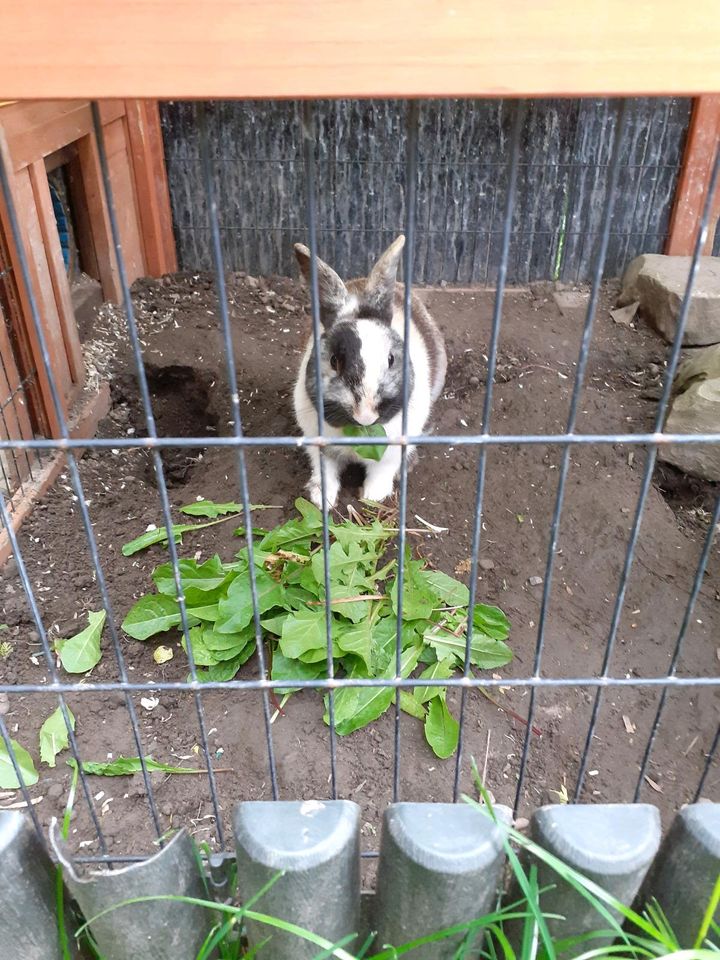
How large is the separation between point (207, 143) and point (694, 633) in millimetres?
2444

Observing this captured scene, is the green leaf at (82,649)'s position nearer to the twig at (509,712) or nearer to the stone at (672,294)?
the twig at (509,712)

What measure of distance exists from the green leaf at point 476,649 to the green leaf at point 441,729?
0.60ft

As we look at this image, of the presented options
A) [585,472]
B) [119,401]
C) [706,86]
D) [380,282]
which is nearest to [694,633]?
[585,472]

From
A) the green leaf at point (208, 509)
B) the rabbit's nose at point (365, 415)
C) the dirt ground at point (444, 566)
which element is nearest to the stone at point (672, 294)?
the dirt ground at point (444, 566)

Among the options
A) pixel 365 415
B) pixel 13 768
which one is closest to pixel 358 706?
pixel 13 768

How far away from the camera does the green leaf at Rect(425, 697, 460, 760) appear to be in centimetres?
227

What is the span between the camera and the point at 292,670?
94.7 inches

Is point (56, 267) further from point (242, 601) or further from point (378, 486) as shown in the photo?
point (242, 601)

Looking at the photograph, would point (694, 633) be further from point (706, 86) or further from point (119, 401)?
point (119, 401)

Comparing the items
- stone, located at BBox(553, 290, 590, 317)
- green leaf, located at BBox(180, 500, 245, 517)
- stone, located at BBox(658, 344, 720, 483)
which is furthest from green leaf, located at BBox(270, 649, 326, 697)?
stone, located at BBox(553, 290, 590, 317)

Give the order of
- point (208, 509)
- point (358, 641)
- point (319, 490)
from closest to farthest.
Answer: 1. point (358, 641)
2. point (208, 509)
3. point (319, 490)

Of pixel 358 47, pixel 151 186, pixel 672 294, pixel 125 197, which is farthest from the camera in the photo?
pixel 151 186

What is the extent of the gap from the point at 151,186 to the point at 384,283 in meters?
2.78

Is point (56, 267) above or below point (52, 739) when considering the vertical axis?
above
